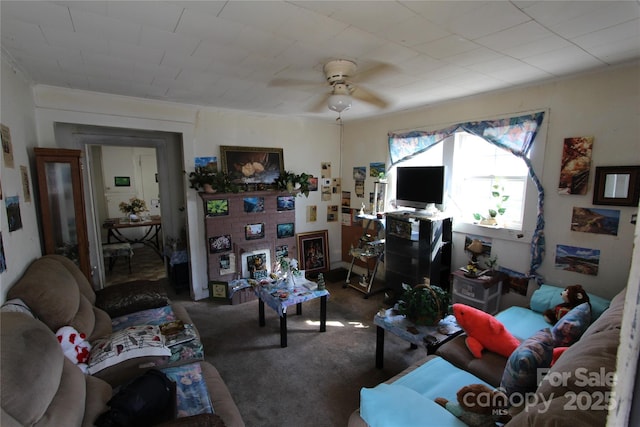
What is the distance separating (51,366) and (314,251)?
11.8 ft

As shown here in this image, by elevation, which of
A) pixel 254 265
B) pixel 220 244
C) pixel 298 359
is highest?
pixel 220 244

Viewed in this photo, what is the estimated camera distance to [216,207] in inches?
145

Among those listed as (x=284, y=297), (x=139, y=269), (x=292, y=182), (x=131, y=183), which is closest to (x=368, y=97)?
(x=292, y=182)

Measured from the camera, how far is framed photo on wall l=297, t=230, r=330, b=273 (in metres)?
4.54

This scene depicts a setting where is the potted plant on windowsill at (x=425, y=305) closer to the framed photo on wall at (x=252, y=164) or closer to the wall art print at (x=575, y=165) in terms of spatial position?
the wall art print at (x=575, y=165)

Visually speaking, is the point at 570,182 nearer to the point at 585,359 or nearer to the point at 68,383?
the point at 585,359

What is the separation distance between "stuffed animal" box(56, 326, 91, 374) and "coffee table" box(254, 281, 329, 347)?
1383 millimetres

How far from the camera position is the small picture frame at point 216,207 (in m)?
3.64

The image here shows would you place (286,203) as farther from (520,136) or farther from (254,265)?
(520,136)

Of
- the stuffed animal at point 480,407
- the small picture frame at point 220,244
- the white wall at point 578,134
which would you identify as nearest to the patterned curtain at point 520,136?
the white wall at point 578,134

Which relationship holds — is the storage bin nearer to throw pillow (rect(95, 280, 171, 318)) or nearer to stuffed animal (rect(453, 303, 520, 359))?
stuffed animal (rect(453, 303, 520, 359))

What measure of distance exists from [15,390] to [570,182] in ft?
12.0

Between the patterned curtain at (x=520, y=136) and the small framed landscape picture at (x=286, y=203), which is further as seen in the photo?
the small framed landscape picture at (x=286, y=203)

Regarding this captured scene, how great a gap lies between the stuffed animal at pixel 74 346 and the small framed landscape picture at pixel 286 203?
2.71m
